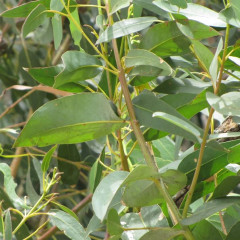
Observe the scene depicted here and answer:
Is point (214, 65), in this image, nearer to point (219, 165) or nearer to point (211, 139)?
point (211, 139)

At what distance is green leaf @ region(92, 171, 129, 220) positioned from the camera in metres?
0.47

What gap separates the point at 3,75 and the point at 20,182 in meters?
0.29

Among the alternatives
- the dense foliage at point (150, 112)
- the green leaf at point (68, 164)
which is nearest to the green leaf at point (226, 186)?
the dense foliage at point (150, 112)


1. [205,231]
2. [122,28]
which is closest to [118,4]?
[122,28]

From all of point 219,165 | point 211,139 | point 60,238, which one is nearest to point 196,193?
point 219,165

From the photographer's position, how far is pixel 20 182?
62.4 inches

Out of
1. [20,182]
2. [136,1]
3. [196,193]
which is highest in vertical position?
[136,1]

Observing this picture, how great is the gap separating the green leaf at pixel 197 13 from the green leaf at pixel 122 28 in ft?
0.10

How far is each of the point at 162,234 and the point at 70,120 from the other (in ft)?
0.43

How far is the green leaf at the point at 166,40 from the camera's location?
1.98 ft

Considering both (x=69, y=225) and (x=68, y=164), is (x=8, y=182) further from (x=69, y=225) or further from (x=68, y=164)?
(x=68, y=164)

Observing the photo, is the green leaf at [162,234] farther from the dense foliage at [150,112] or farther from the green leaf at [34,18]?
the green leaf at [34,18]

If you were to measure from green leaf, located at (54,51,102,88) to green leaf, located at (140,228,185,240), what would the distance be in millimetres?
165

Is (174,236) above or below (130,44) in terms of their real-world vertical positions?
below
